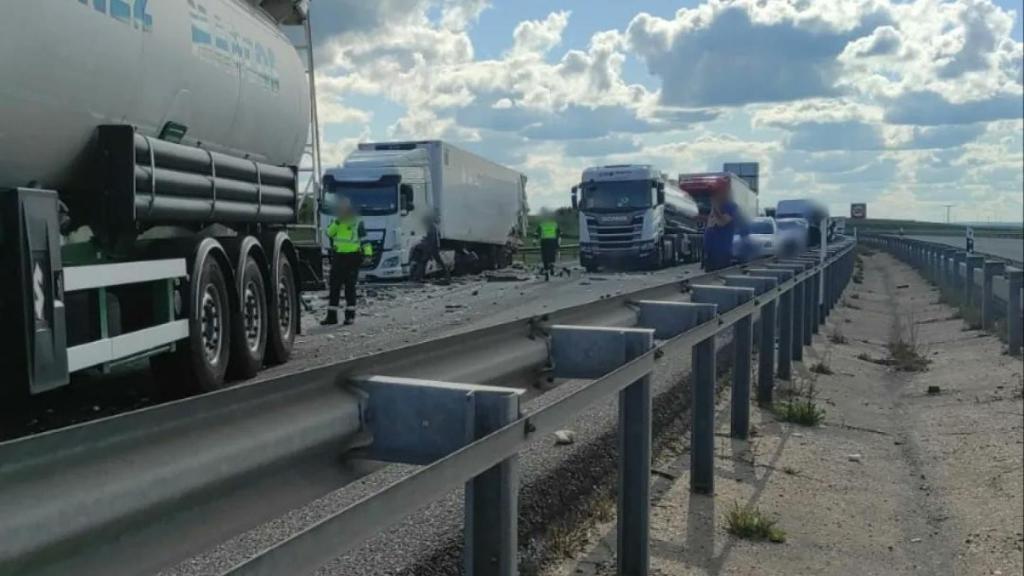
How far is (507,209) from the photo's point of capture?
41.1 m

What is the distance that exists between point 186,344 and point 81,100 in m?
2.34

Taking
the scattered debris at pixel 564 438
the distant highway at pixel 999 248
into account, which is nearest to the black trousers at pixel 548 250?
the distant highway at pixel 999 248

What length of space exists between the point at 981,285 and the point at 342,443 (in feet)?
52.5

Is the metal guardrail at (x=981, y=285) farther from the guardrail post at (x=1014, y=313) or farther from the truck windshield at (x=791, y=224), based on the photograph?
the truck windshield at (x=791, y=224)

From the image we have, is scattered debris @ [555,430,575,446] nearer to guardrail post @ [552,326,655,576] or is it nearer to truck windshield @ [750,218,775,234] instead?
guardrail post @ [552,326,655,576]

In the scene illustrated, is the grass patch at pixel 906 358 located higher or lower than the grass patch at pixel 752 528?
lower

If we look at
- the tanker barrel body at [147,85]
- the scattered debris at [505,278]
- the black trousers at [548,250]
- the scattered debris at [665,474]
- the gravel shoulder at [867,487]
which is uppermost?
the tanker barrel body at [147,85]

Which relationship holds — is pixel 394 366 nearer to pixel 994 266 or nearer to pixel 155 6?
pixel 155 6

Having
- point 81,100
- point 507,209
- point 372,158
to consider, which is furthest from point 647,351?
Answer: point 507,209

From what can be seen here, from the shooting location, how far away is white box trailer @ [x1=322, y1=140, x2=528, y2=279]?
27.7m

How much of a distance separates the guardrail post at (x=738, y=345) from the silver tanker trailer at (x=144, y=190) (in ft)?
13.4

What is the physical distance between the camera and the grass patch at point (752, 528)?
5613 mm

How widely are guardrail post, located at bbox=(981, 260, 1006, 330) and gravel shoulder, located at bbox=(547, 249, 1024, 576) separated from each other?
81.0 inches

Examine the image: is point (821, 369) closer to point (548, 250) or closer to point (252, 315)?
point (252, 315)
